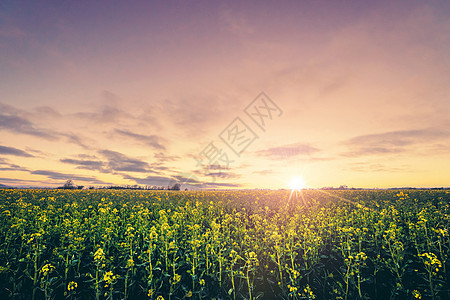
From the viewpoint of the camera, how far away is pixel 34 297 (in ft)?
16.5

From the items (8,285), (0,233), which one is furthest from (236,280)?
(0,233)

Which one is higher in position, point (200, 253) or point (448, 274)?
point (200, 253)

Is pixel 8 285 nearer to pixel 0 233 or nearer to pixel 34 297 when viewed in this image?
pixel 34 297

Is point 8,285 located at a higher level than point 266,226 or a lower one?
lower

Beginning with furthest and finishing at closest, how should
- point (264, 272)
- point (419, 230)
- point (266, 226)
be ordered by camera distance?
point (266, 226) → point (419, 230) → point (264, 272)

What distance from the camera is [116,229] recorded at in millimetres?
6730

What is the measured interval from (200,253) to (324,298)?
323 centimetres

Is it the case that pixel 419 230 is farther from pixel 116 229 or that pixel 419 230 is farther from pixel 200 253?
pixel 116 229

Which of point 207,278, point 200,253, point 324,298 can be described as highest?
point 200,253

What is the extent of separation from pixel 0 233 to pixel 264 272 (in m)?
8.38

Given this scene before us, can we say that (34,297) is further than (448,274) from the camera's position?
No

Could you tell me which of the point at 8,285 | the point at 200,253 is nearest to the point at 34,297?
the point at 8,285

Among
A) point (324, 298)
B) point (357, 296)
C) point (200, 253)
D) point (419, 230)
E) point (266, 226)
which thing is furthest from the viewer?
point (266, 226)

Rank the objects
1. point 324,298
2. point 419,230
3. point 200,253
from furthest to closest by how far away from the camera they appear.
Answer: point 419,230 < point 200,253 < point 324,298
